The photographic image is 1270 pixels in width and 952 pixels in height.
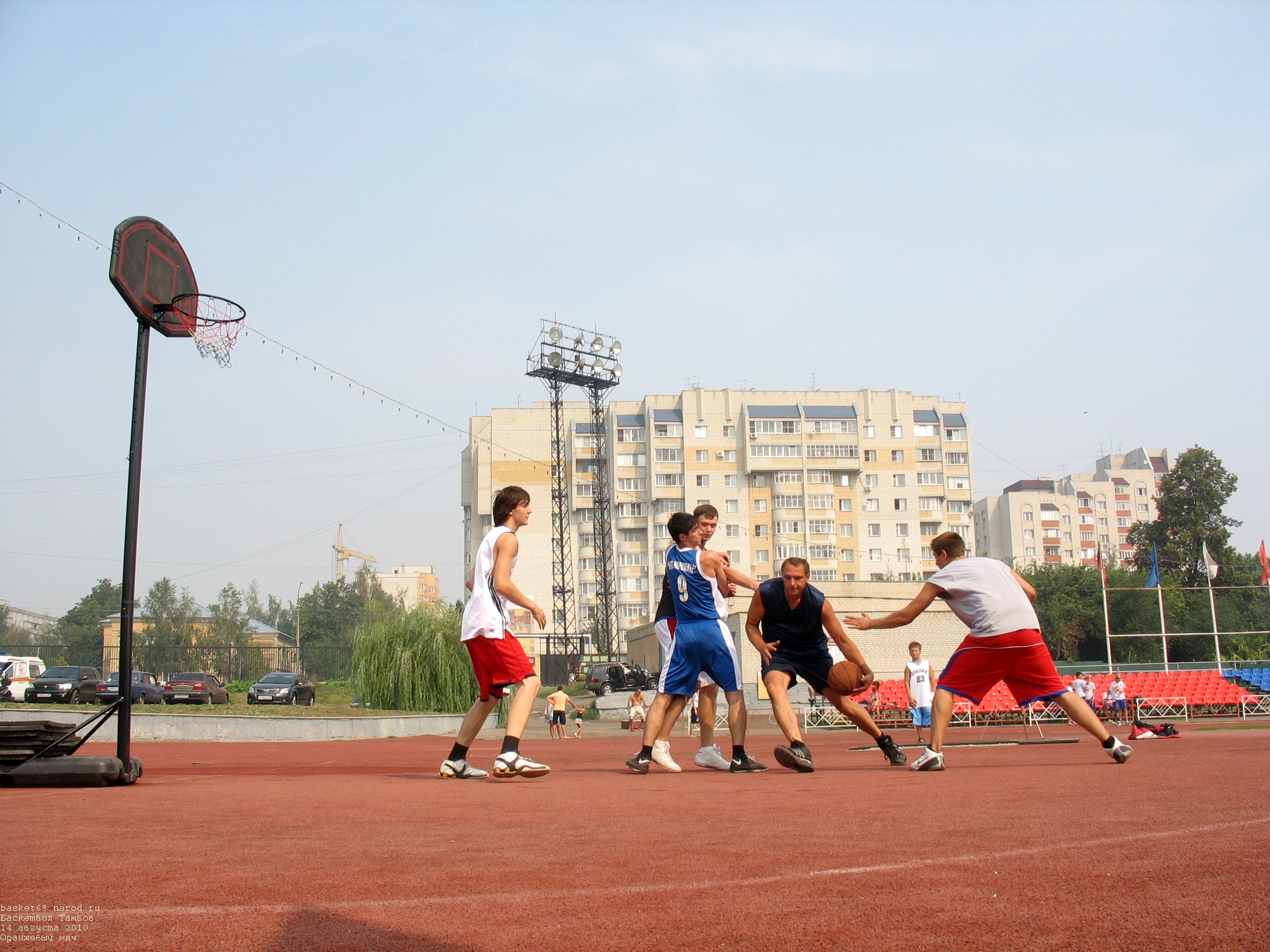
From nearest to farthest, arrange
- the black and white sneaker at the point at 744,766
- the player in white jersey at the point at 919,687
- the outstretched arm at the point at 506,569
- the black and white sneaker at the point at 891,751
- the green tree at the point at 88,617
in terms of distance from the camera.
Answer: the outstretched arm at the point at 506,569 < the black and white sneaker at the point at 744,766 < the black and white sneaker at the point at 891,751 < the player in white jersey at the point at 919,687 < the green tree at the point at 88,617

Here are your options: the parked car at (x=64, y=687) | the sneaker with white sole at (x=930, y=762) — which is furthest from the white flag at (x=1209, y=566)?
the parked car at (x=64, y=687)

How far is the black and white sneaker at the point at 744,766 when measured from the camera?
7.83 meters

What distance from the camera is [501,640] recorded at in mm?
6949

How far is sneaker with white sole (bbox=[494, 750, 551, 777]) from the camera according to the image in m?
6.95

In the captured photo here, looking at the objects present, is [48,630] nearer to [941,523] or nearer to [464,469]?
[464,469]

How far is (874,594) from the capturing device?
2309 inches

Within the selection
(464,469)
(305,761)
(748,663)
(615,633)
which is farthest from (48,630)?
(305,761)

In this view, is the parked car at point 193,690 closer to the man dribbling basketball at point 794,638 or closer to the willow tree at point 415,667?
the willow tree at point 415,667

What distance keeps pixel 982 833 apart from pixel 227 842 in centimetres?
301

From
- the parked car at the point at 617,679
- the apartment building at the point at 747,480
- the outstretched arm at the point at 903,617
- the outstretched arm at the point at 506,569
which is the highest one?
the apartment building at the point at 747,480

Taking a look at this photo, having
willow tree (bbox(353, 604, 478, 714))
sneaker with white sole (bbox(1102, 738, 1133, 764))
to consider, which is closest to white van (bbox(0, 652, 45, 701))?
willow tree (bbox(353, 604, 478, 714))

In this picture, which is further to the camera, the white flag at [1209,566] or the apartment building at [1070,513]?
the apartment building at [1070,513]

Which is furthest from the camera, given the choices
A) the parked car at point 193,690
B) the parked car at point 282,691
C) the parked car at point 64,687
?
the parked car at point 282,691

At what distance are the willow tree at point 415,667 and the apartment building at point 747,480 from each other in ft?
197
